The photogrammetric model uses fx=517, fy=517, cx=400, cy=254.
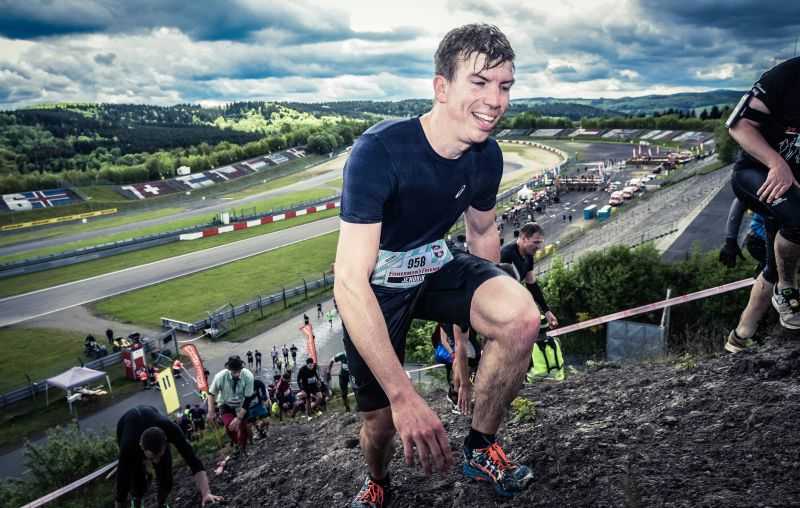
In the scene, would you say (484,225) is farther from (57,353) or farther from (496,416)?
(57,353)

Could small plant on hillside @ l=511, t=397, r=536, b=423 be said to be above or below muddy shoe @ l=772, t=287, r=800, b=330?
below

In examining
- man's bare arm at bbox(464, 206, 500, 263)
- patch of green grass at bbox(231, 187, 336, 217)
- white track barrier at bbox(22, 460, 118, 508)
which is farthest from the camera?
patch of green grass at bbox(231, 187, 336, 217)

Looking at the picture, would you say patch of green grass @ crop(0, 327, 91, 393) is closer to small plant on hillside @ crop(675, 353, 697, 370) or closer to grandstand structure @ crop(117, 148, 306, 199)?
small plant on hillside @ crop(675, 353, 697, 370)

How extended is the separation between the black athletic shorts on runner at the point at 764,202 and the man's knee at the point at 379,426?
156 inches

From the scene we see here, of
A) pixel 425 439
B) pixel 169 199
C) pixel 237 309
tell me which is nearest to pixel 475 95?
pixel 425 439

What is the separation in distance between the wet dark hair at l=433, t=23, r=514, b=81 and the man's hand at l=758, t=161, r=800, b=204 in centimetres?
281

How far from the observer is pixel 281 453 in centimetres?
745

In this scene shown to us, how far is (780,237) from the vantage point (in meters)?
5.15

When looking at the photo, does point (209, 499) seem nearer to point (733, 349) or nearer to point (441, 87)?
point (441, 87)

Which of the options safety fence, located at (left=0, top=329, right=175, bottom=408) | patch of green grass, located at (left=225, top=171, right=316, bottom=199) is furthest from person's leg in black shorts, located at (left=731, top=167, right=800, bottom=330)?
patch of green grass, located at (left=225, top=171, right=316, bottom=199)

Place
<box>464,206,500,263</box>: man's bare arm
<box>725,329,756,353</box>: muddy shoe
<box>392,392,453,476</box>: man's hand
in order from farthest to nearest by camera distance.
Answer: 1. <box>725,329,756,353</box>: muddy shoe
2. <box>464,206,500,263</box>: man's bare arm
3. <box>392,392,453,476</box>: man's hand

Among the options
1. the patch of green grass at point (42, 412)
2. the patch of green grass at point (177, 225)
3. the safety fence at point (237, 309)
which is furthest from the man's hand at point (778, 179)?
the patch of green grass at point (177, 225)

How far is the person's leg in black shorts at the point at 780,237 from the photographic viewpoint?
15.3ft

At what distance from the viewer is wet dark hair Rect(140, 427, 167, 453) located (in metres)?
5.58
